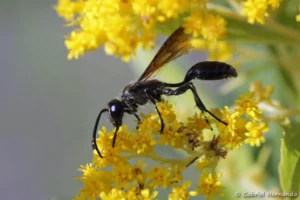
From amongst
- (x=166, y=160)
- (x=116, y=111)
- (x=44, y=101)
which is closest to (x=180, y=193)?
(x=166, y=160)

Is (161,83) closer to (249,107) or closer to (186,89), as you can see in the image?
(186,89)

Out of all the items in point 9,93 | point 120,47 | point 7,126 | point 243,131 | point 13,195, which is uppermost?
point 9,93

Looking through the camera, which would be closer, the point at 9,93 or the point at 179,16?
the point at 179,16

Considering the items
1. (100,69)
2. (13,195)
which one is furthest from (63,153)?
(100,69)

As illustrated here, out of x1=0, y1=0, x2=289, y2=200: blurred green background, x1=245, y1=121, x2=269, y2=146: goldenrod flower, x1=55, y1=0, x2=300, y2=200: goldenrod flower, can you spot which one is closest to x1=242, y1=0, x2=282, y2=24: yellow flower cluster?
x1=55, y1=0, x2=300, y2=200: goldenrod flower

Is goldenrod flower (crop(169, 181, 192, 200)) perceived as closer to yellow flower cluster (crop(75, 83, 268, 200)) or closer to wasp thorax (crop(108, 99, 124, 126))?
yellow flower cluster (crop(75, 83, 268, 200))

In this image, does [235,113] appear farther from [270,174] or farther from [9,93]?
[9,93]

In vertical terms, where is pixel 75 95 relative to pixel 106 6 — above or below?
above

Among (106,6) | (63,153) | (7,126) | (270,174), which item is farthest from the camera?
(7,126)
